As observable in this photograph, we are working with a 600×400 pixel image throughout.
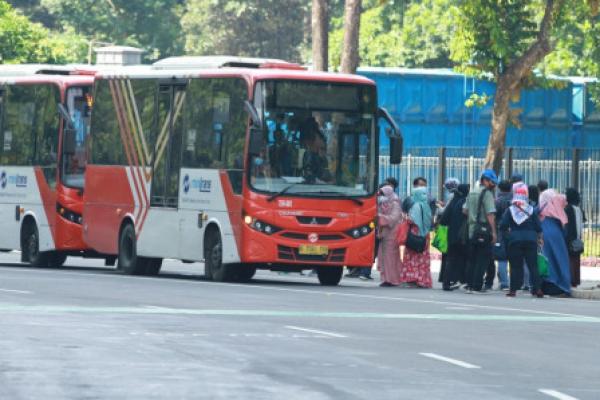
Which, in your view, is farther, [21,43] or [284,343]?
[21,43]

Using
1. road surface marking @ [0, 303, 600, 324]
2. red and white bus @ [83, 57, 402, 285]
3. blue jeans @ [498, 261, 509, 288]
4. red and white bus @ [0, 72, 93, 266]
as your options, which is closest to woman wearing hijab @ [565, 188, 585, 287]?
blue jeans @ [498, 261, 509, 288]

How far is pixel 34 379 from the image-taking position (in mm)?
13930

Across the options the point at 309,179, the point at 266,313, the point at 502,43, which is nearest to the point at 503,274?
the point at 309,179

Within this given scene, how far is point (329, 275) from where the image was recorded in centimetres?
3012

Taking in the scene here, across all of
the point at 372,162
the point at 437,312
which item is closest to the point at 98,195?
the point at 372,162

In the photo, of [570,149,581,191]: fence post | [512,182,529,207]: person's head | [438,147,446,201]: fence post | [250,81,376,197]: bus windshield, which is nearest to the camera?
[512,182,529,207]: person's head

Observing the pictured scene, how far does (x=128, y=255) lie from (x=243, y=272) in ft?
8.58

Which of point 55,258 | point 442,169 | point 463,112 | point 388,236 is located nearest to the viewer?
point 388,236

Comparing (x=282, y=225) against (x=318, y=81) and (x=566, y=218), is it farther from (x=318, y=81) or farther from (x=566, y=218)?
(x=566, y=218)

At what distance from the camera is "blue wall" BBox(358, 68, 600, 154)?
53.8 metres

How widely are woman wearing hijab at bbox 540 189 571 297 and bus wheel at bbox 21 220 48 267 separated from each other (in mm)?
9457

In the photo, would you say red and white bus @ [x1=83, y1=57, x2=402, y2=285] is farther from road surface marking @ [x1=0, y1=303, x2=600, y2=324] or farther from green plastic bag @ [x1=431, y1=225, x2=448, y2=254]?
road surface marking @ [x1=0, y1=303, x2=600, y2=324]

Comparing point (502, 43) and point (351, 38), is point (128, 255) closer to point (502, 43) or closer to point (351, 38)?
point (351, 38)

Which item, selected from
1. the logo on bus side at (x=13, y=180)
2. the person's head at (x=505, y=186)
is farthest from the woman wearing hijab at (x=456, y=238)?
the logo on bus side at (x=13, y=180)
